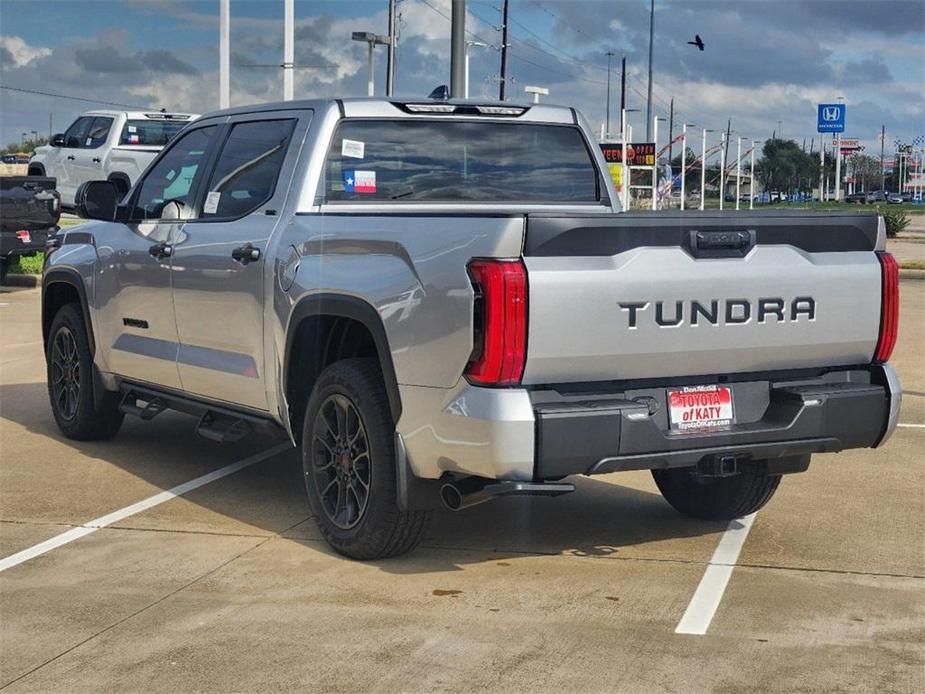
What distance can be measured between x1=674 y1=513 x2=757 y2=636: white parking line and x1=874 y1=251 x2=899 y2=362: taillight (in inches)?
43.0

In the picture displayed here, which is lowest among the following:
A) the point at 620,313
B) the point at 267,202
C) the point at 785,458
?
the point at 785,458

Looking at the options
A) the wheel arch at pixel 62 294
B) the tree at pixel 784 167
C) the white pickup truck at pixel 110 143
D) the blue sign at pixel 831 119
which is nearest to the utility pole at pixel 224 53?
the white pickup truck at pixel 110 143

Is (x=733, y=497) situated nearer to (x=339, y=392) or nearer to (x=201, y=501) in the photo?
(x=339, y=392)

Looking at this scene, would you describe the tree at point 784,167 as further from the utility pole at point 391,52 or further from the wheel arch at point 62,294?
the wheel arch at point 62,294

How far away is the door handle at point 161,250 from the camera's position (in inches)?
295

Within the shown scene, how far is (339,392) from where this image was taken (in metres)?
6.04

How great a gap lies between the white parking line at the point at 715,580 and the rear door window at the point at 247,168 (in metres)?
2.76

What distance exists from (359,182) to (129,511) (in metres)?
2.06

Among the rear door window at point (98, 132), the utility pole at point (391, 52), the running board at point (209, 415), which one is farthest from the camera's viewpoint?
the utility pole at point (391, 52)

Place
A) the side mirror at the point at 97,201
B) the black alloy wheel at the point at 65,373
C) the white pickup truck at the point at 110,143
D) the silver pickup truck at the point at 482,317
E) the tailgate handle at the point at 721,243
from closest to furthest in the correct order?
the silver pickup truck at the point at 482,317 < the tailgate handle at the point at 721,243 < the side mirror at the point at 97,201 < the black alloy wheel at the point at 65,373 < the white pickup truck at the point at 110,143

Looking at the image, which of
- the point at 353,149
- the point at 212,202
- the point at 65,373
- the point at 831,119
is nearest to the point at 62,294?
the point at 65,373

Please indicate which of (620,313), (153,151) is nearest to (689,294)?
(620,313)

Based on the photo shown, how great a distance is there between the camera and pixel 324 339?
6.38 m

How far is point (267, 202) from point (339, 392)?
129cm
